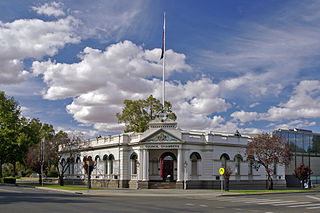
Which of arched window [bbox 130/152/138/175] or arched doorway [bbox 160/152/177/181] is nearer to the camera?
arched doorway [bbox 160/152/177/181]

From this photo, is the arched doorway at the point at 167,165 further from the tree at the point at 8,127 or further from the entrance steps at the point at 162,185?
the tree at the point at 8,127

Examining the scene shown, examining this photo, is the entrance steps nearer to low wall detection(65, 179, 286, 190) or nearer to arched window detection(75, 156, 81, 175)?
low wall detection(65, 179, 286, 190)

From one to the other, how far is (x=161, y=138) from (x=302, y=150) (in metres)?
33.4

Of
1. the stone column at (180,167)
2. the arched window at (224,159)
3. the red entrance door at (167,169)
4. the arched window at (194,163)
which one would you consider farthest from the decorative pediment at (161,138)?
the arched window at (224,159)

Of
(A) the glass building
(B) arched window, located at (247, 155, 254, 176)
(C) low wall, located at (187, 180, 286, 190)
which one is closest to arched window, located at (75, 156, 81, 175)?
(C) low wall, located at (187, 180, 286, 190)

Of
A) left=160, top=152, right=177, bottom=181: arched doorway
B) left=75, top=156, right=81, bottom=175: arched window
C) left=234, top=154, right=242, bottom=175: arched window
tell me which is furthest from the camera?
left=75, top=156, right=81, bottom=175: arched window

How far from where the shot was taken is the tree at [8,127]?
221 feet

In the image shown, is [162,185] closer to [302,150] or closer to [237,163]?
[237,163]

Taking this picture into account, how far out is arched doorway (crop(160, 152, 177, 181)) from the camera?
47713 mm

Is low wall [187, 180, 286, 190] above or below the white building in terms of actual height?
below

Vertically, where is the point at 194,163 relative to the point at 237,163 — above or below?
above

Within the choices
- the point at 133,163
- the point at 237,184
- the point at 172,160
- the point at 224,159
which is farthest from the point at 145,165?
the point at 237,184

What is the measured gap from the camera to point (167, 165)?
48.1 m

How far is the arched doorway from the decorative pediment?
3027mm
